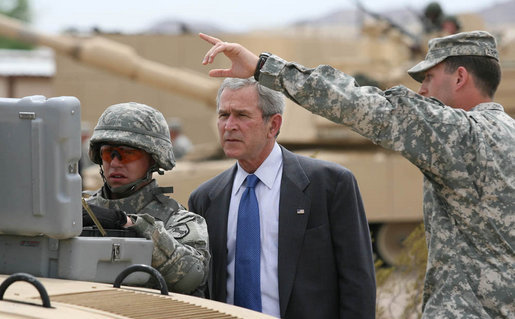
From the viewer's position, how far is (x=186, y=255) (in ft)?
12.9

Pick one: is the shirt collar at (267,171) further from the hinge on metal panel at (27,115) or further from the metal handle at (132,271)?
the hinge on metal panel at (27,115)

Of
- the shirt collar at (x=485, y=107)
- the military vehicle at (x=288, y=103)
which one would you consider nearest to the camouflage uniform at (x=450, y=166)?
the shirt collar at (x=485, y=107)

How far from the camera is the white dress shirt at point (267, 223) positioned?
178 inches

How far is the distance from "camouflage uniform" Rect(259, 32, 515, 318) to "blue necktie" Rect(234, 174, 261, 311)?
0.90m

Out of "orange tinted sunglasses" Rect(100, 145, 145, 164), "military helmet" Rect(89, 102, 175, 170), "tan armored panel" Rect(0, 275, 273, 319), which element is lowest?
"tan armored panel" Rect(0, 275, 273, 319)

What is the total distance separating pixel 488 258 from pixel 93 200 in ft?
5.53

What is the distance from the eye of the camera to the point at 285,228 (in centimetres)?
456

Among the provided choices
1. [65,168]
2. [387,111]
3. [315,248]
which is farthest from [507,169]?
[65,168]

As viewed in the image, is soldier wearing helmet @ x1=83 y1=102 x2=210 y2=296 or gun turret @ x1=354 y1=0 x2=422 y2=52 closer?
soldier wearing helmet @ x1=83 y1=102 x2=210 y2=296

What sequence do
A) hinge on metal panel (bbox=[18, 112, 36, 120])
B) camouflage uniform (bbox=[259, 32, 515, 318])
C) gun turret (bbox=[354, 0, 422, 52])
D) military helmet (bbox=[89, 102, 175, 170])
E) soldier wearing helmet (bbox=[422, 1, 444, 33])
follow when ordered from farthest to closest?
gun turret (bbox=[354, 0, 422, 52]) < soldier wearing helmet (bbox=[422, 1, 444, 33]) < military helmet (bbox=[89, 102, 175, 170]) < camouflage uniform (bbox=[259, 32, 515, 318]) < hinge on metal panel (bbox=[18, 112, 36, 120])

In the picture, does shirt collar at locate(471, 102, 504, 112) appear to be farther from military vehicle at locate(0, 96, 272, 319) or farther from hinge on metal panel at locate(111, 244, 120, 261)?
hinge on metal panel at locate(111, 244, 120, 261)

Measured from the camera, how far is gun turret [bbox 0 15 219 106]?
1791 cm

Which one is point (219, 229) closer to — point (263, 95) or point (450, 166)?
point (263, 95)

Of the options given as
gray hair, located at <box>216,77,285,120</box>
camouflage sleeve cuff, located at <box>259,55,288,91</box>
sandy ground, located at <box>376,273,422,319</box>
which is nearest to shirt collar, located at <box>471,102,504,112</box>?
camouflage sleeve cuff, located at <box>259,55,288,91</box>
